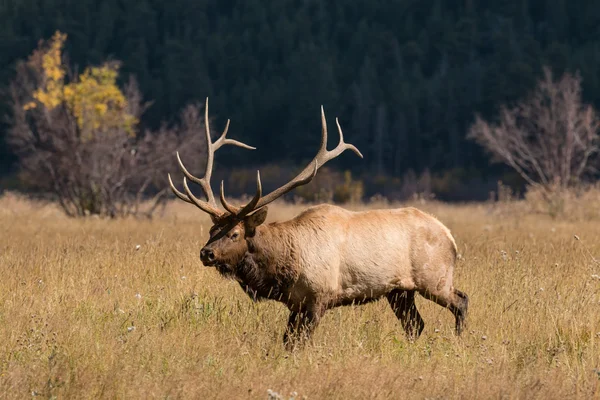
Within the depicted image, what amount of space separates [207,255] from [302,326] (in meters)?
0.83

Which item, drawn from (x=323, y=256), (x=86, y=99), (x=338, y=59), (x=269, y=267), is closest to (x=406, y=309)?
(x=323, y=256)

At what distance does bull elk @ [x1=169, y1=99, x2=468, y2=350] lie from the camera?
23.4 feet

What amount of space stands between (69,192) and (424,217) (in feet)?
49.0

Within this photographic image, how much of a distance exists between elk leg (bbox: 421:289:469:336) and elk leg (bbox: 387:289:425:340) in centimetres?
17

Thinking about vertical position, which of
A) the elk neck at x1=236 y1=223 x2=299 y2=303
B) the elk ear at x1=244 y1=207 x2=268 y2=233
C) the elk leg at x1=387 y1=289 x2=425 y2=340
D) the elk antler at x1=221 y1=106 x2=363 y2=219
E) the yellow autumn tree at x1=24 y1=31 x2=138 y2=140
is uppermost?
the elk antler at x1=221 y1=106 x2=363 y2=219

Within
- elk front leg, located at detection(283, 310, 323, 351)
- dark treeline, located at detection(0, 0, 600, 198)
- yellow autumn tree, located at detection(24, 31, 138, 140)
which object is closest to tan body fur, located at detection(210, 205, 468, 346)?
elk front leg, located at detection(283, 310, 323, 351)

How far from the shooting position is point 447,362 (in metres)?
6.54

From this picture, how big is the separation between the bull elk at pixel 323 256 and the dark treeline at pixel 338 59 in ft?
171

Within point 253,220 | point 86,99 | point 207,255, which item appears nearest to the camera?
point 207,255

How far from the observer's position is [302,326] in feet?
23.1

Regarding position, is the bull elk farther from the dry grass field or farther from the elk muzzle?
the dry grass field

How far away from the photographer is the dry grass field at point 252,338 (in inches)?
225

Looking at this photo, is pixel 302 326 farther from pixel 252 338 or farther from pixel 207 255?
pixel 207 255

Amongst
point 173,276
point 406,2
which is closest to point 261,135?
point 406,2
